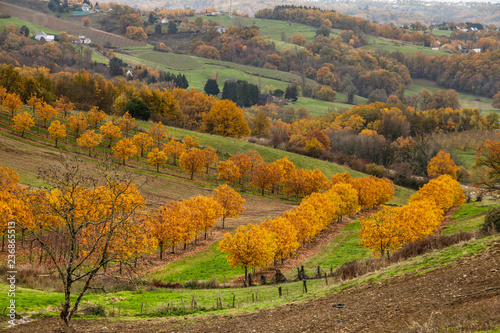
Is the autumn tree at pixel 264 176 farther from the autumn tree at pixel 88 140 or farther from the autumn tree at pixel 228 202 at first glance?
the autumn tree at pixel 88 140

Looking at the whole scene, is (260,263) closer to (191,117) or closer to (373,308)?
(373,308)

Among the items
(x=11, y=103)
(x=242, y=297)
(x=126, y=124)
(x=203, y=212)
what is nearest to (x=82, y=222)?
(x=242, y=297)

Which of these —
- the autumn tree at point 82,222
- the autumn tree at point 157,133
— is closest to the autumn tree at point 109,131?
the autumn tree at point 157,133

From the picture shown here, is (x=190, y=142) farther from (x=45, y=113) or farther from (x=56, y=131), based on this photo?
(x=45, y=113)

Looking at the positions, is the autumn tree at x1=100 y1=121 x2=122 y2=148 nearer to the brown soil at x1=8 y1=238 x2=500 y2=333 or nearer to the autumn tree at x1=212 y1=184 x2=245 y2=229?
the autumn tree at x1=212 y1=184 x2=245 y2=229

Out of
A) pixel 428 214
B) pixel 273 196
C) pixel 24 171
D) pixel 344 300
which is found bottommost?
pixel 273 196

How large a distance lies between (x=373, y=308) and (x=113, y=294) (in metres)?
21.5

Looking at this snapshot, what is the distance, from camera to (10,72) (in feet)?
364

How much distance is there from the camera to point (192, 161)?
3649 inches

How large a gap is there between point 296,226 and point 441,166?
81631 millimetres

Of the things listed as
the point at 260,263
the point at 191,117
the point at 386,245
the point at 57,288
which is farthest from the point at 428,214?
the point at 191,117

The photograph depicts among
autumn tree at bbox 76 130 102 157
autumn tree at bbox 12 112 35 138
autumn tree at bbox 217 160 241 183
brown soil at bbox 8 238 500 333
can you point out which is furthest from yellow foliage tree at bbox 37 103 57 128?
brown soil at bbox 8 238 500 333

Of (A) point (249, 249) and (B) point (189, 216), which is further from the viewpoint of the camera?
(B) point (189, 216)

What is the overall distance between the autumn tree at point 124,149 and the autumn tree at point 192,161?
34.8ft
